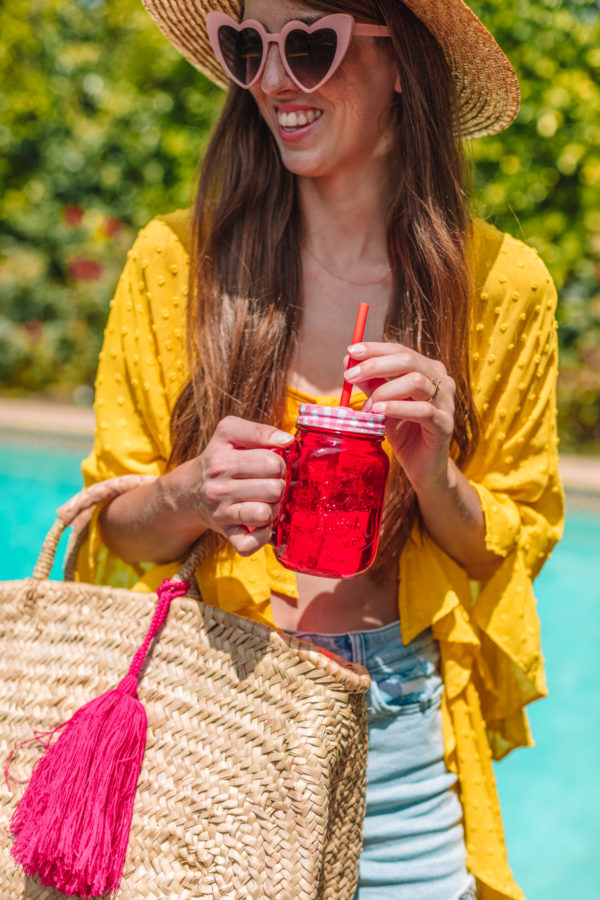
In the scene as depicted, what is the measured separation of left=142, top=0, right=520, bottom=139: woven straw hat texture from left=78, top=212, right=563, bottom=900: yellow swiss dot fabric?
0.25 metres

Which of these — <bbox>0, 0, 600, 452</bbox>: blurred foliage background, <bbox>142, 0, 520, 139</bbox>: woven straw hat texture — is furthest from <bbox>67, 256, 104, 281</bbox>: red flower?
<bbox>142, 0, 520, 139</bbox>: woven straw hat texture

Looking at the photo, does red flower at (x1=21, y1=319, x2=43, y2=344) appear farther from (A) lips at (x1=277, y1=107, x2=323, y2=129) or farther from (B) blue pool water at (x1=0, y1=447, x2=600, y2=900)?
(A) lips at (x1=277, y1=107, x2=323, y2=129)

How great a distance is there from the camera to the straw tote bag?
1219 mm

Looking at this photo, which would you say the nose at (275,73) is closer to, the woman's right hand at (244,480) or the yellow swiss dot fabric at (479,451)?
the yellow swiss dot fabric at (479,451)

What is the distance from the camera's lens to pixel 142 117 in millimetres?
11164

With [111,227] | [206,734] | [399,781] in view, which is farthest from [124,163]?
[206,734]

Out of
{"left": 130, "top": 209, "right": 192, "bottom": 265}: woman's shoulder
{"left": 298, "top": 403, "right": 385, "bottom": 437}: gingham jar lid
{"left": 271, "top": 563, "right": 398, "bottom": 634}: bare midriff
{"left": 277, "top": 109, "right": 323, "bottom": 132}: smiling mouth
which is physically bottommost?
{"left": 271, "top": 563, "right": 398, "bottom": 634}: bare midriff

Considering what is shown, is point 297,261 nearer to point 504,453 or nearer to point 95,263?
point 504,453

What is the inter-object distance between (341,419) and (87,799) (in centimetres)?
62

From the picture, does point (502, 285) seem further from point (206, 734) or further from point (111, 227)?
point (111, 227)

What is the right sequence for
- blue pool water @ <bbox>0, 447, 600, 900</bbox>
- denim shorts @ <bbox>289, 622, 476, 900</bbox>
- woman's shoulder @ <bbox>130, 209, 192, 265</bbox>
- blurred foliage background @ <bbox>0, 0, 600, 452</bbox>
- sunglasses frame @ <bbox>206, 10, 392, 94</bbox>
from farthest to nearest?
blurred foliage background @ <bbox>0, 0, 600, 452</bbox> < blue pool water @ <bbox>0, 447, 600, 900</bbox> < woman's shoulder @ <bbox>130, 209, 192, 265</bbox> < denim shorts @ <bbox>289, 622, 476, 900</bbox> < sunglasses frame @ <bbox>206, 10, 392, 94</bbox>

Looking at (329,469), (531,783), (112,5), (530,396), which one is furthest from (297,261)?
(112,5)

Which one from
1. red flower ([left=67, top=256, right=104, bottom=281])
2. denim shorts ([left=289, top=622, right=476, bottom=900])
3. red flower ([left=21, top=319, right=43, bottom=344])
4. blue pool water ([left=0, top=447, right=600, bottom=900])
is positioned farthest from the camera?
red flower ([left=21, top=319, right=43, bottom=344])

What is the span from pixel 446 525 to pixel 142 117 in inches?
420
